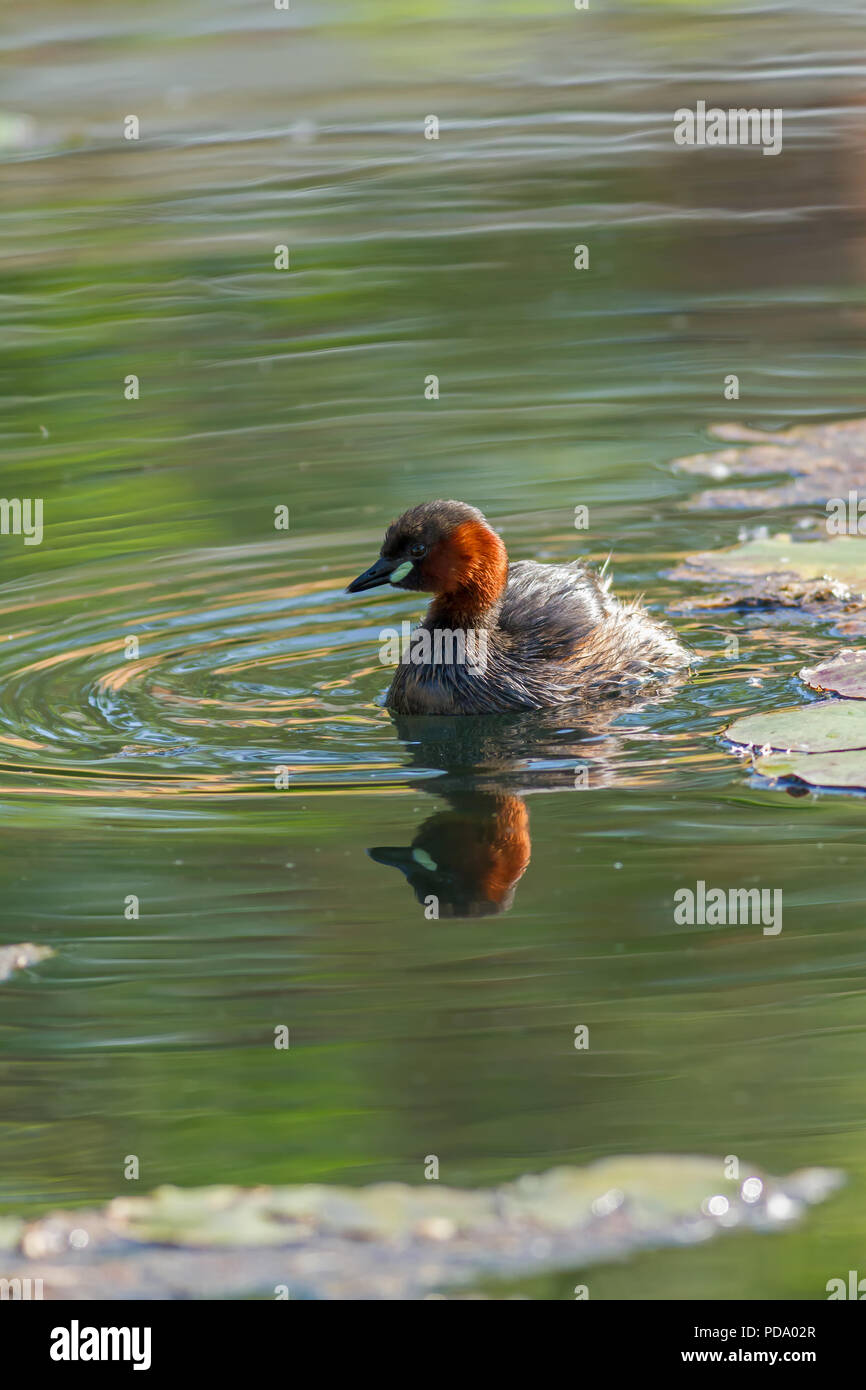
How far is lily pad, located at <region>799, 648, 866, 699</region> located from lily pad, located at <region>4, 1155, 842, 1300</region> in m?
2.87

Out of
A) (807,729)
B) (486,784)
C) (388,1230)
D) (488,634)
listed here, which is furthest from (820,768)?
(388,1230)

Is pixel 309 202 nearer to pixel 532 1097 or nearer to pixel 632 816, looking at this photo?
pixel 632 816

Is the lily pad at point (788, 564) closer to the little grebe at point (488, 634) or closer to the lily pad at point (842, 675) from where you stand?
the little grebe at point (488, 634)

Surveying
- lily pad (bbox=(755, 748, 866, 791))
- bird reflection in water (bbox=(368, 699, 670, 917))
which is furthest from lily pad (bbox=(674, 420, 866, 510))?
lily pad (bbox=(755, 748, 866, 791))

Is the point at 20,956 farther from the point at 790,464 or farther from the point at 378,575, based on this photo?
the point at 790,464

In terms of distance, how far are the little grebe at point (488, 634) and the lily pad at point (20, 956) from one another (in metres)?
2.18

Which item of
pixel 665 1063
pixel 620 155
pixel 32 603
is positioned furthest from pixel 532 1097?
pixel 620 155

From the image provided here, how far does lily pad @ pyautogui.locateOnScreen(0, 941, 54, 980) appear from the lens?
5.60m

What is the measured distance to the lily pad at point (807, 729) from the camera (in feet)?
21.4

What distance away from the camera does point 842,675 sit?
23.2ft

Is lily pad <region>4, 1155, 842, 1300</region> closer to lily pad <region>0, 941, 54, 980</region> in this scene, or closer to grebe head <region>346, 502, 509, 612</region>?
lily pad <region>0, 941, 54, 980</region>

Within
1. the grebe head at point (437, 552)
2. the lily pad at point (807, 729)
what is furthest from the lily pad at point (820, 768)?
the grebe head at point (437, 552)

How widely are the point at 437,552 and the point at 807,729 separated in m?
1.63
